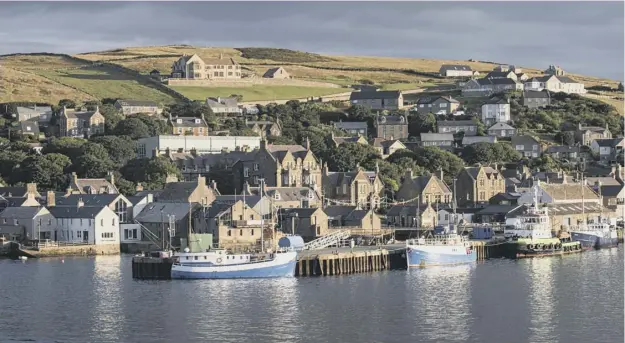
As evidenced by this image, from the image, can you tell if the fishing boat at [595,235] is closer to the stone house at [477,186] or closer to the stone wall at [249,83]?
the stone house at [477,186]

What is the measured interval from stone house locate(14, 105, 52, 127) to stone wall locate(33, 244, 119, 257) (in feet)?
174

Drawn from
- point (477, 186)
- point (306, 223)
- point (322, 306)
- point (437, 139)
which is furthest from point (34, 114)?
point (322, 306)

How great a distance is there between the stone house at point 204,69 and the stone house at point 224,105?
16367 millimetres

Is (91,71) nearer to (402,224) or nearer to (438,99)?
(438,99)

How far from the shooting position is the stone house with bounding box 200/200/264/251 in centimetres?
8006

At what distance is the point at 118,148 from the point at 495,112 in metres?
61.8

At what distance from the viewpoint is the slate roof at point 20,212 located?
3391 inches

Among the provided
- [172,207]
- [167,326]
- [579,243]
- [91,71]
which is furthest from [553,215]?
[91,71]

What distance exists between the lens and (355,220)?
89.1 m

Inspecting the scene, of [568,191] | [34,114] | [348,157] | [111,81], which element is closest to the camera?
[568,191]

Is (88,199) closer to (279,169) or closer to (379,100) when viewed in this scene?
(279,169)

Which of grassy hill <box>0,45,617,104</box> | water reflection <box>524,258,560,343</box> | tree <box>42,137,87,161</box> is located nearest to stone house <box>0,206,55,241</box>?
tree <box>42,137,87,161</box>

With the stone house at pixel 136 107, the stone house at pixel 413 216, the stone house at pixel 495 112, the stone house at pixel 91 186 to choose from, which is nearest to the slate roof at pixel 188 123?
the stone house at pixel 136 107

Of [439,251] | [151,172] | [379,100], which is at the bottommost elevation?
→ [439,251]
